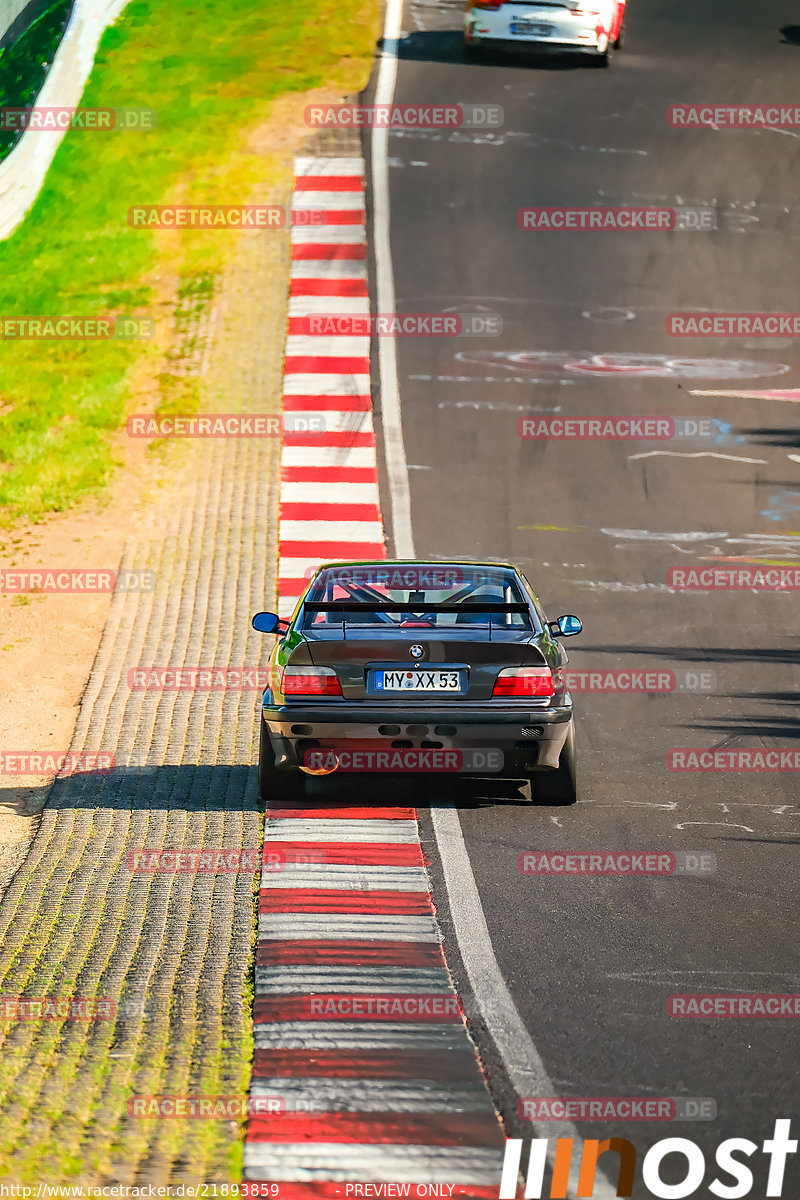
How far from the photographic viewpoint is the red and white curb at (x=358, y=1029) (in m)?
4.51

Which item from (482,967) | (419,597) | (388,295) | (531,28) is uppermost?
(482,967)

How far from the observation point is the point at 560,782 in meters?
8.28

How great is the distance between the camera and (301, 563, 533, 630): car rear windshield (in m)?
8.29

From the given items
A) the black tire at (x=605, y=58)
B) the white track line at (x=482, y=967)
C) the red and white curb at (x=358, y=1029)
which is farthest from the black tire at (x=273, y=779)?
the black tire at (x=605, y=58)

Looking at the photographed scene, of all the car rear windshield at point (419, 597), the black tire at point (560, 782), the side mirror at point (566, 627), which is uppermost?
the car rear windshield at point (419, 597)

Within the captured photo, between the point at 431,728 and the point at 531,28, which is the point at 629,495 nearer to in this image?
the point at 431,728

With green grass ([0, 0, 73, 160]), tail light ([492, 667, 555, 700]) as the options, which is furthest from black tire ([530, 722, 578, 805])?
green grass ([0, 0, 73, 160])

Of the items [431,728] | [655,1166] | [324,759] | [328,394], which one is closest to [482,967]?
[655,1166]

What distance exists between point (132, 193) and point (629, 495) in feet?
40.2

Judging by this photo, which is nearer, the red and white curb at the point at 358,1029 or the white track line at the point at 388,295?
the red and white curb at the point at 358,1029

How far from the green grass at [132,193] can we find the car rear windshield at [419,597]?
801 centimetres

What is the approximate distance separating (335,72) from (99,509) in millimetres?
14792

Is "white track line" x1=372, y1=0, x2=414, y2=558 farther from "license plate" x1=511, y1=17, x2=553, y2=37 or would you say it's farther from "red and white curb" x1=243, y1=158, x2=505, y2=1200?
"red and white curb" x1=243, y1=158, x2=505, y2=1200

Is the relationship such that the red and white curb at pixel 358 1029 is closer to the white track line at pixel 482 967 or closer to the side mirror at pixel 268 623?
the white track line at pixel 482 967
